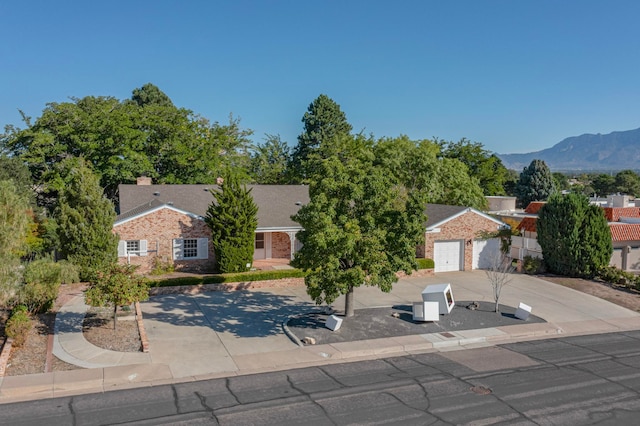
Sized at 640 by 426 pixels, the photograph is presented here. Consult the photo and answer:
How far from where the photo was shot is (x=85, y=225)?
25.5 meters

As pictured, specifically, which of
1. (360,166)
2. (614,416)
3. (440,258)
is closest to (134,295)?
(360,166)

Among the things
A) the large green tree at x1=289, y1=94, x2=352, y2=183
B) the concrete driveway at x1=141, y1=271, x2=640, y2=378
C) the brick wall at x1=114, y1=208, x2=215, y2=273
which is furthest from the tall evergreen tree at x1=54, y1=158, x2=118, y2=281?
the large green tree at x1=289, y1=94, x2=352, y2=183

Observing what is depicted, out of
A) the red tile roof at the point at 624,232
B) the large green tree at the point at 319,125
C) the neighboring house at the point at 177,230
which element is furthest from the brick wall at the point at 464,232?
the large green tree at the point at 319,125

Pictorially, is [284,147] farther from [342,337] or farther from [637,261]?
[342,337]

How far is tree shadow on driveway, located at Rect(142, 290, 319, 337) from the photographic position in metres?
20.0

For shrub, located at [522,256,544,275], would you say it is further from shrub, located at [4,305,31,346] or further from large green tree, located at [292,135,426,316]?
shrub, located at [4,305,31,346]

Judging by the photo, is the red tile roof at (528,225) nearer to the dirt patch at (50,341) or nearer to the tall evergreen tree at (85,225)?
the tall evergreen tree at (85,225)

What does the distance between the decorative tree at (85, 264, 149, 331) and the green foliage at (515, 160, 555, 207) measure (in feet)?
261

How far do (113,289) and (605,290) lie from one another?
2420 cm

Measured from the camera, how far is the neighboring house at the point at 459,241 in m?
31.8

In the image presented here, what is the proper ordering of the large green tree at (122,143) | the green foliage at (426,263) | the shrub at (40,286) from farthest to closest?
the large green tree at (122,143), the green foliage at (426,263), the shrub at (40,286)

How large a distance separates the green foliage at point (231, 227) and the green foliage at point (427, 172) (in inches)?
629

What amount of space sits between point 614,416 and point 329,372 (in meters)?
7.45

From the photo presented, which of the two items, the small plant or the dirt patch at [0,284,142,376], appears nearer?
the dirt patch at [0,284,142,376]
